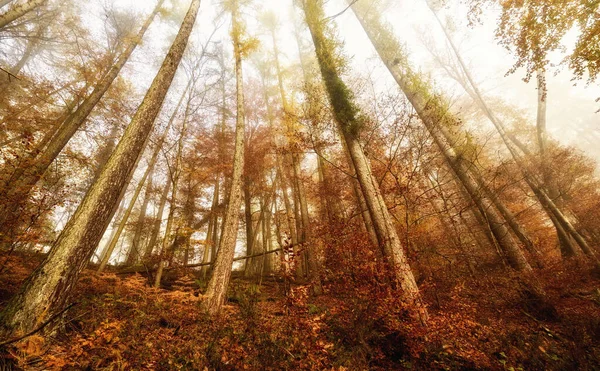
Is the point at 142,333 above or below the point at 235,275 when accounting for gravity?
below

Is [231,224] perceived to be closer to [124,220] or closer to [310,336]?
[310,336]

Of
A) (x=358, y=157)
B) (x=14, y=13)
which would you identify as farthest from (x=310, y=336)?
(x=14, y=13)

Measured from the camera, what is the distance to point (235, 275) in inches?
508

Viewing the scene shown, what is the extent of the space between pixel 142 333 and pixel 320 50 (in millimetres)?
9989

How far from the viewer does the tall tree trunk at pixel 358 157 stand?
525 cm

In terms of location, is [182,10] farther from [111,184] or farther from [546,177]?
[546,177]

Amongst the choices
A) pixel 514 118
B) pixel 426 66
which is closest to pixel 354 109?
pixel 426 66

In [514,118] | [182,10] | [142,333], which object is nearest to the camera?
[142,333]

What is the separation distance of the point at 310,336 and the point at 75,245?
4462mm

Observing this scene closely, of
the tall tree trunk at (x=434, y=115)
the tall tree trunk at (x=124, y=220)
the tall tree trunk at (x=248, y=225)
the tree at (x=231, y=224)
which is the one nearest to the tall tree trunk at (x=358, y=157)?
the tree at (x=231, y=224)

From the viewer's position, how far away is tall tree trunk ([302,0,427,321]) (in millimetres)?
5250

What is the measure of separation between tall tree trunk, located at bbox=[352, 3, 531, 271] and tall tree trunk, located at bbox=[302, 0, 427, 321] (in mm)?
3116

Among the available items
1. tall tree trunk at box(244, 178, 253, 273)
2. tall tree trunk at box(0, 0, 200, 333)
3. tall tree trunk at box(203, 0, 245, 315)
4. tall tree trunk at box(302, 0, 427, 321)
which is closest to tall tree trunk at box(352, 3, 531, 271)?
tall tree trunk at box(302, 0, 427, 321)

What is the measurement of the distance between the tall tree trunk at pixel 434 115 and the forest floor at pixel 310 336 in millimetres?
1579
